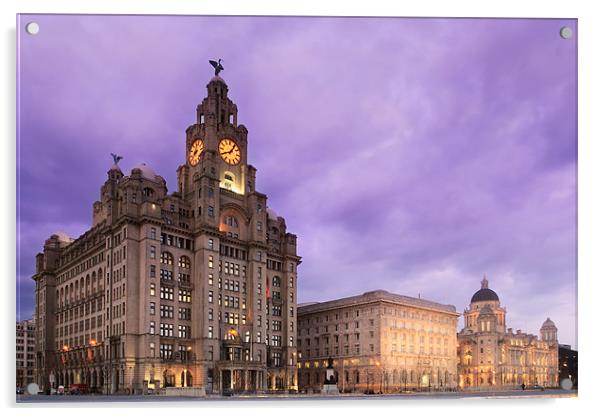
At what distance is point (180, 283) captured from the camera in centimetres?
5603

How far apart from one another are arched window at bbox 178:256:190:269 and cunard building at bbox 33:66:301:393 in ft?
0.25

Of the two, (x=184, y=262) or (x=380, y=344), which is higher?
(x=184, y=262)

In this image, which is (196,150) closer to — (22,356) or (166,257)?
(166,257)

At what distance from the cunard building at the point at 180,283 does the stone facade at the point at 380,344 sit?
7.23m

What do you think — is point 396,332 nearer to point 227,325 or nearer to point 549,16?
point 227,325

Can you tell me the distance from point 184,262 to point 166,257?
1.91m

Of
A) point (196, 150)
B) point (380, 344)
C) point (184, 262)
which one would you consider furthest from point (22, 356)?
point (380, 344)

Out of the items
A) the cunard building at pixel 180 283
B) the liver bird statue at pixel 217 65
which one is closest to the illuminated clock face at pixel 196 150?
the cunard building at pixel 180 283

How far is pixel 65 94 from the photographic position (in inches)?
1046

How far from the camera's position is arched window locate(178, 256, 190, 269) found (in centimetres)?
5625

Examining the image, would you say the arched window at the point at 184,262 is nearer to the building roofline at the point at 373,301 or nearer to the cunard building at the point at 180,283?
the cunard building at the point at 180,283

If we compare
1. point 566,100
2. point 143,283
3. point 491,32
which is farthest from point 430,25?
point 143,283
